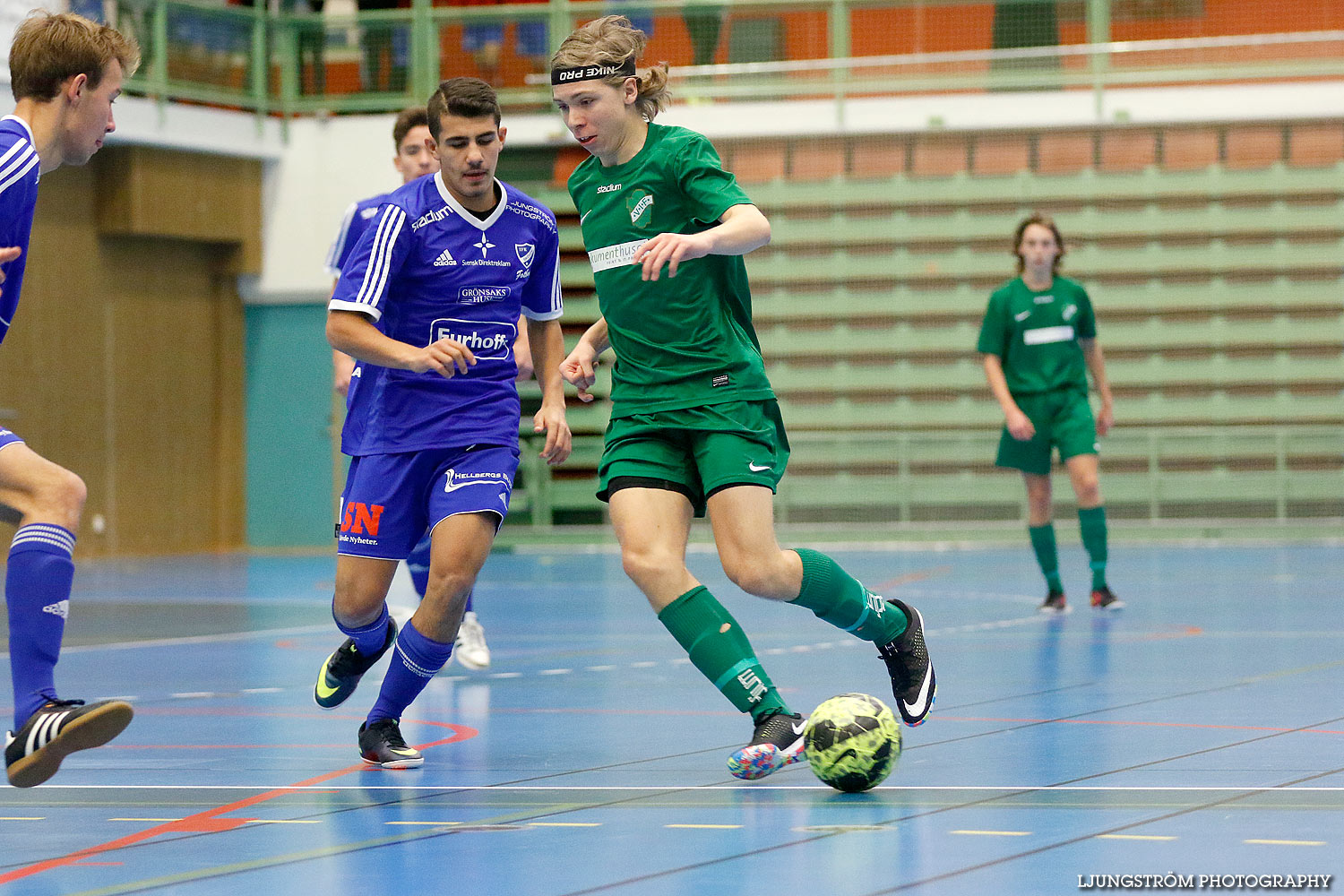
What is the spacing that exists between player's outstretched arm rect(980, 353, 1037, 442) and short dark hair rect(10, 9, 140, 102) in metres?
6.38

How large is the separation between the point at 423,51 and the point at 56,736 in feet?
49.6

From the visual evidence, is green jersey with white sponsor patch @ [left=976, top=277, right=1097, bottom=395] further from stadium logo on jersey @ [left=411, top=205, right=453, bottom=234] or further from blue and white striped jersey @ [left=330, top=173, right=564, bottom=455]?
stadium logo on jersey @ [left=411, top=205, right=453, bottom=234]

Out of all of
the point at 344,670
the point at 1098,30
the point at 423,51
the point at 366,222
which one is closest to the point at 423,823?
the point at 344,670

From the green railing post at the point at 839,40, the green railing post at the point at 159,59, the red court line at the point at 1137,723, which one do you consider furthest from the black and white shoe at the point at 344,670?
the green railing post at the point at 839,40

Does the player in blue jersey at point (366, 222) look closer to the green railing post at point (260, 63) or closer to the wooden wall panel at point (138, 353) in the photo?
the wooden wall panel at point (138, 353)

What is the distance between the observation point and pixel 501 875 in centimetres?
345

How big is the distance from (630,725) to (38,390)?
12.9m

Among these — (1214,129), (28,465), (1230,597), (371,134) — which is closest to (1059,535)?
(1214,129)

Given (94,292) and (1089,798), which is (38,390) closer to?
(94,292)

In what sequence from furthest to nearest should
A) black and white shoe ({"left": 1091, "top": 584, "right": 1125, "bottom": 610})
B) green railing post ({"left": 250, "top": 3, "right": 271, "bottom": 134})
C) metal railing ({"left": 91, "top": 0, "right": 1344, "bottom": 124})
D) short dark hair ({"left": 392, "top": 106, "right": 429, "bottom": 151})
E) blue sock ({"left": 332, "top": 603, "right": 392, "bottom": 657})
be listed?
green railing post ({"left": 250, "top": 3, "right": 271, "bottom": 134})
metal railing ({"left": 91, "top": 0, "right": 1344, "bottom": 124})
black and white shoe ({"left": 1091, "top": 584, "right": 1125, "bottom": 610})
short dark hair ({"left": 392, "top": 106, "right": 429, "bottom": 151})
blue sock ({"left": 332, "top": 603, "right": 392, "bottom": 657})

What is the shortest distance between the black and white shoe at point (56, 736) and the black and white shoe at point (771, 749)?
4.69 feet

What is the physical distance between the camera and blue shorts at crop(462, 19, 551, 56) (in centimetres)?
1797

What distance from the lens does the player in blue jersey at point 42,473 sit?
3895 millimetres

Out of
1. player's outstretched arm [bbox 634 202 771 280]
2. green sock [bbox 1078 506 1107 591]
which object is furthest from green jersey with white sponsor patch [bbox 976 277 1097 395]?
player's outstretched arm [bbox 634 202 771 280]
